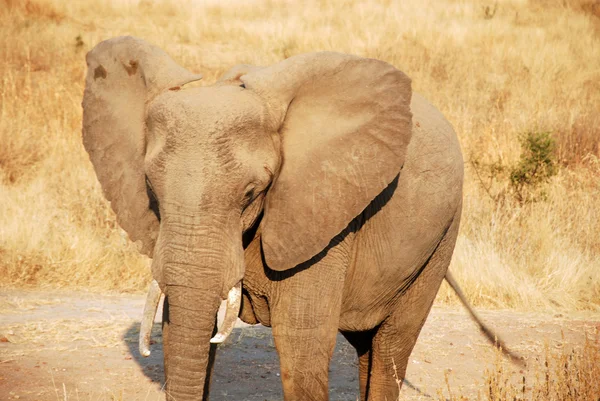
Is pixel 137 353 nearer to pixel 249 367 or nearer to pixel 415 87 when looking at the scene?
pixel 249 367

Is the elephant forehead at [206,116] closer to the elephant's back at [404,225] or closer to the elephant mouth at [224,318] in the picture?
the elephant mouth at [224,318]

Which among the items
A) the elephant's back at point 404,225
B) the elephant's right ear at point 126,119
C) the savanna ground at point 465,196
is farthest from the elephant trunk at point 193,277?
the savanna ground at point 465,196

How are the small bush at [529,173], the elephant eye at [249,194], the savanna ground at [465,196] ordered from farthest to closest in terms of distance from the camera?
the small bush at [529,173], the savanna ground at [465,196], the elephant eye at [249,194]

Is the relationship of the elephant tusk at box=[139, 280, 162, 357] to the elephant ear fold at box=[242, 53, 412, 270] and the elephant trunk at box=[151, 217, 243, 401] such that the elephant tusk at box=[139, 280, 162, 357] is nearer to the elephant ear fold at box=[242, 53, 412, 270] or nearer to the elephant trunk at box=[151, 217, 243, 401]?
the elephant trunk at box=[151, 217, 243, 401]

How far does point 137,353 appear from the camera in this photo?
6.90m

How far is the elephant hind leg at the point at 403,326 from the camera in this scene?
544 cm

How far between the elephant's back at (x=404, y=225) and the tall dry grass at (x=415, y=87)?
3881mm

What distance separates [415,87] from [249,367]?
30.8 feet

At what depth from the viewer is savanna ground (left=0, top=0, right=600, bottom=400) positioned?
23.0 feet

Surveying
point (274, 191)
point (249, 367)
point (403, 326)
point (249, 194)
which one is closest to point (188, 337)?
point (249, 194)

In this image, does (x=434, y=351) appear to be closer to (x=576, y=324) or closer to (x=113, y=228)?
(x=576, y=324)

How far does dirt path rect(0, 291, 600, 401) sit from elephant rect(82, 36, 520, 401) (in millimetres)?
1206

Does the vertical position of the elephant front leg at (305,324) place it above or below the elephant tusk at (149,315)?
below

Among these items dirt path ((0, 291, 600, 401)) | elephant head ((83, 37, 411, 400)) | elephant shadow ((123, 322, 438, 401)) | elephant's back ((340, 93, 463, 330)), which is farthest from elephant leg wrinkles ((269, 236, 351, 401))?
elephant shadow ((123, 322, 438, 401))
